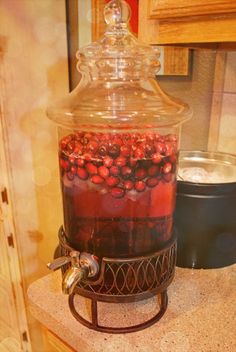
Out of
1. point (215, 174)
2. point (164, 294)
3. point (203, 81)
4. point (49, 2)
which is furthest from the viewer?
point (49, 2)

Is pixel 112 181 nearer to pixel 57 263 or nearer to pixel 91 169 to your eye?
pixel 91 169

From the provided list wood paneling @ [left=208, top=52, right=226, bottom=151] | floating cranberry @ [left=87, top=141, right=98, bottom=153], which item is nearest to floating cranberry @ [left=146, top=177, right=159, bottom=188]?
floating cranberry @ [left=87, top=141, right=98, bottom=153]

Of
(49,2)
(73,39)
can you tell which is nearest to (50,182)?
(73,39)

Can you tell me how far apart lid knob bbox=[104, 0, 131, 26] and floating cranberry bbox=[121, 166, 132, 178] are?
266 millimetres

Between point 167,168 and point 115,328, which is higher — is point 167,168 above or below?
above

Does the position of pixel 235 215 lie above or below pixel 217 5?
below

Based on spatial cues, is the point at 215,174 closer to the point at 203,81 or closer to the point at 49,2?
the point at 203,81

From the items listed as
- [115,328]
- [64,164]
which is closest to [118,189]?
[64,164]

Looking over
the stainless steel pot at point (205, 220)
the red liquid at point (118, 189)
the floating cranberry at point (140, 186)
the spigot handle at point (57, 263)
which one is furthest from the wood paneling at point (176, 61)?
the spigot handle at point (57, 263)

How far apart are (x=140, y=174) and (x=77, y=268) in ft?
0.61

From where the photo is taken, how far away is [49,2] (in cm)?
114

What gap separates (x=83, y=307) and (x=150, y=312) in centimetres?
14

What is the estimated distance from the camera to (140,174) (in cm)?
52

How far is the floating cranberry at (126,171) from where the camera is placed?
52 cm
